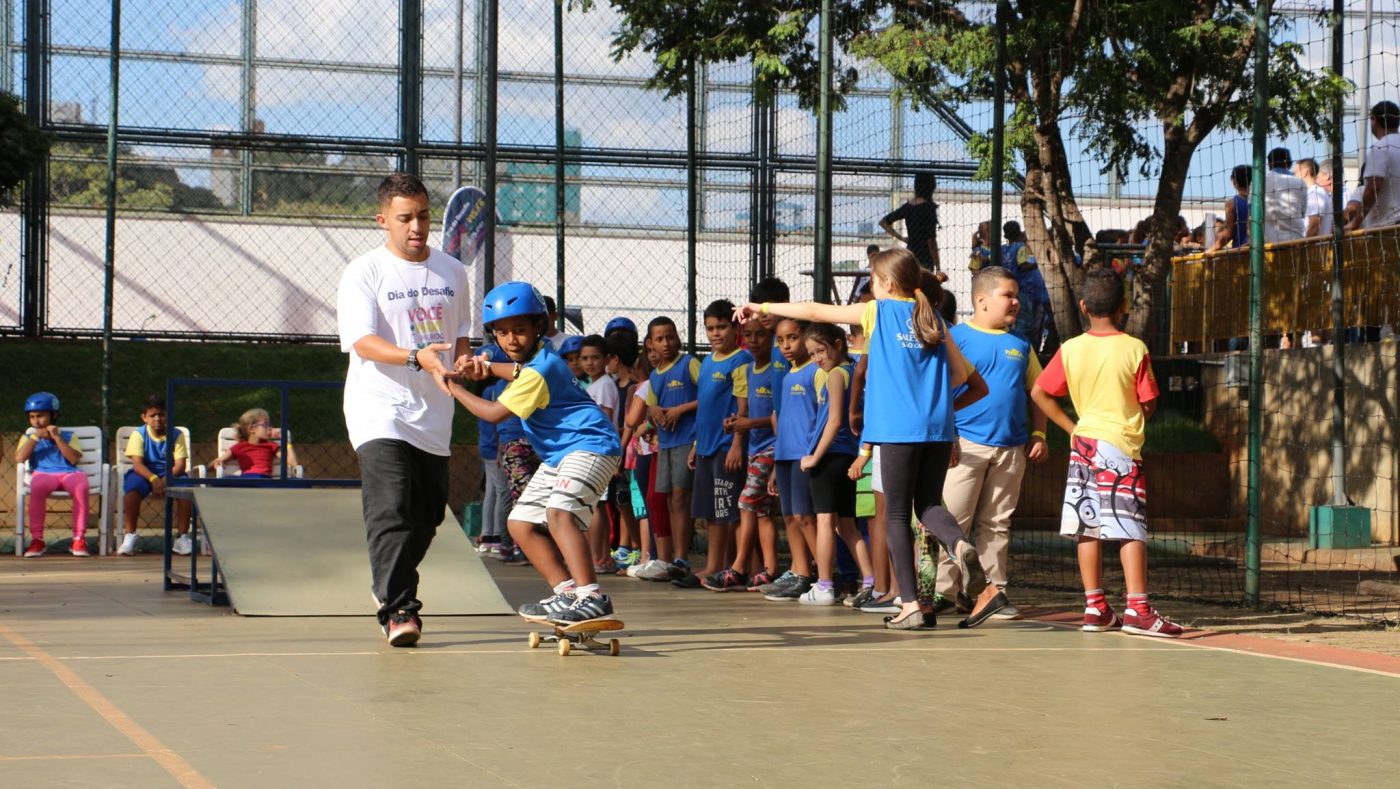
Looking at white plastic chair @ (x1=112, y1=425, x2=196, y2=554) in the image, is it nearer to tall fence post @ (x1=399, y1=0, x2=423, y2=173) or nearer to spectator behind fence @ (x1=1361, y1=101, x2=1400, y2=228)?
tall fence post @ (x1=399, y1=0, x2=423, y2=173)

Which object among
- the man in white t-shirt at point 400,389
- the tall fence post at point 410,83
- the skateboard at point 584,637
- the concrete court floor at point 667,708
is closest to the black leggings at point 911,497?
the concrete court floor at point 667,708

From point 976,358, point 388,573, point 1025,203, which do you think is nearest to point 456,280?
point 388,573

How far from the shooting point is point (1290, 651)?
7.78 metres

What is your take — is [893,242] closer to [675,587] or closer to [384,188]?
[675,587]

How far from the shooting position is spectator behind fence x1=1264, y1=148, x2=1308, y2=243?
16062 millimetres

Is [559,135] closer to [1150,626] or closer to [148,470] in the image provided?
[148,470]

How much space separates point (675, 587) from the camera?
1108 centimetres

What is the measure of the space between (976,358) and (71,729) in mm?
5444

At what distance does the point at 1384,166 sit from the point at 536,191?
8.43 meters

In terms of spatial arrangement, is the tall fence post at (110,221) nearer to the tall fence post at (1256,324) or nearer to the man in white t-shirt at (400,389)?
the man in white t-shirt at (400,389)

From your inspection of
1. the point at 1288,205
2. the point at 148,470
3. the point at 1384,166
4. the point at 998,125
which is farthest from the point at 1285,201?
the point at 148,470

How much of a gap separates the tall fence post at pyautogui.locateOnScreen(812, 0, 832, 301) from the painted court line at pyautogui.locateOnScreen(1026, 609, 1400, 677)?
418 centimetres

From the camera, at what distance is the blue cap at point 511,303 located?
718 centimetres

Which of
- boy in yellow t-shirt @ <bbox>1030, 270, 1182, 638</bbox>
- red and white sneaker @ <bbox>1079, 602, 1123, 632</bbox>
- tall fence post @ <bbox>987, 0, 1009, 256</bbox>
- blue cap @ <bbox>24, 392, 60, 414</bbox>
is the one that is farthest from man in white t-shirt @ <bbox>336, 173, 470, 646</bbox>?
blue cap @ <bbox>24, 392, 60, 414</bbox>
